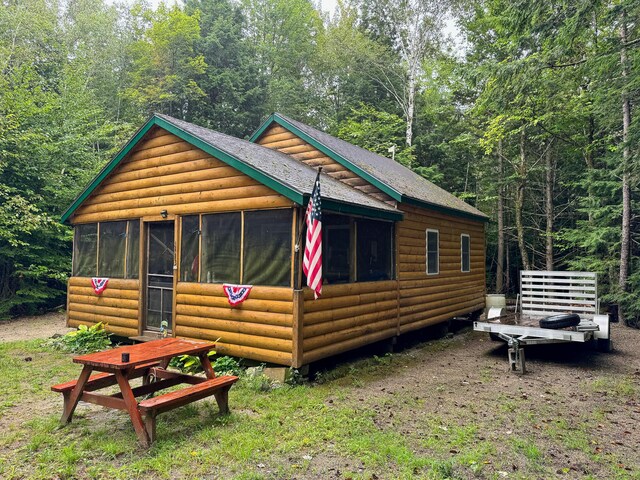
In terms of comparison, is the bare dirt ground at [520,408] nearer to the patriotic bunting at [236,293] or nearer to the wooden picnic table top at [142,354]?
the wooden picnic table top at [142,354]

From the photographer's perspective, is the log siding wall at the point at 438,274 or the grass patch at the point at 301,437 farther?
the log siding wall at the point at 438,274

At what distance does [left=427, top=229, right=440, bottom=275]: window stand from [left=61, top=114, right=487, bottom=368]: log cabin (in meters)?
0.05

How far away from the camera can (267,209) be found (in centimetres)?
635

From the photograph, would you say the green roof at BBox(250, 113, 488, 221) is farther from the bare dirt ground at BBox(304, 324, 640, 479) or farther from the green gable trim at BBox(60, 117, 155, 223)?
the green gable trim at BBox(60, 117, 155, 223)

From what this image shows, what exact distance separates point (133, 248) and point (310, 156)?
4.41 meters

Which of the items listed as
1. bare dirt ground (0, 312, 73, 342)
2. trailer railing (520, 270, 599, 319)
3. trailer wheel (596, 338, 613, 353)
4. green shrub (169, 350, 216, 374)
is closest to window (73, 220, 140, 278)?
bare dirt ground (0, 312, 73, 342)

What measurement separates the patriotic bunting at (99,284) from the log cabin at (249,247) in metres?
0.11

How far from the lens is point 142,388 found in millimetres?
4660

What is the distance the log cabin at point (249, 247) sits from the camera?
20.2 feet

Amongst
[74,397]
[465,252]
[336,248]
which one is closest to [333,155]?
[336,248]

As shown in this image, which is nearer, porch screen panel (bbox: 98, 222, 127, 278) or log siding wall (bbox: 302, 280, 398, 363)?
log siding wall (bbox: 302, 280, 398, 363)

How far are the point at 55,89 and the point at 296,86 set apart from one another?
1233cm

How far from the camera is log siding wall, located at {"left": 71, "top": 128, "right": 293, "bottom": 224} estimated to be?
21.8ft

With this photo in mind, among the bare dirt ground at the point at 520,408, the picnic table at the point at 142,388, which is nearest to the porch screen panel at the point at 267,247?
the picnic table at the point at 142,388
